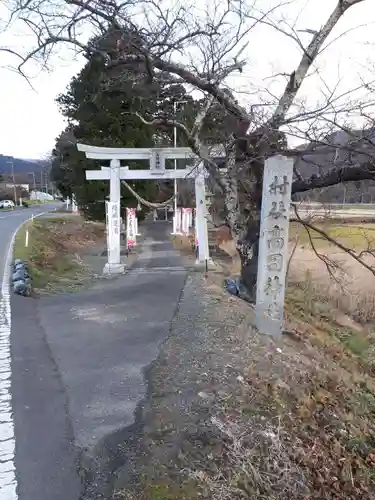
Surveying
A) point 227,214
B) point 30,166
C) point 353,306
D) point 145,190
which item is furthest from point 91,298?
point 30,166

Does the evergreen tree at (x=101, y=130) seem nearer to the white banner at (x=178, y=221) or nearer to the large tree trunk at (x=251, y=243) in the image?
the white banner at (x=178, y=221)

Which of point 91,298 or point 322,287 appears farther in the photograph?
point 322,287

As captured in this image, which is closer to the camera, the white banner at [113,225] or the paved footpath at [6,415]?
the paved footpath at [6,415]

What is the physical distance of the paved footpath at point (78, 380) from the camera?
339 cm

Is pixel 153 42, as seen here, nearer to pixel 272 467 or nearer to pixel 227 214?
pixel 227 214

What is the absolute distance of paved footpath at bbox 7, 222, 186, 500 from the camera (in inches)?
133

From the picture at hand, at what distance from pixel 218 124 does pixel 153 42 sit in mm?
2983

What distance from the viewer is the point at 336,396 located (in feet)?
18.6

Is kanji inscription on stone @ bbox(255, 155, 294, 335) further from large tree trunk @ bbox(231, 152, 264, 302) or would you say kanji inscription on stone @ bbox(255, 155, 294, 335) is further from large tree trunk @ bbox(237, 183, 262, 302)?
large tree trunk @ bbox(237, 183, 262, 302)

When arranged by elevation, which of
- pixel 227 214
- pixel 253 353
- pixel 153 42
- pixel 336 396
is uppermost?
pixel 153 42

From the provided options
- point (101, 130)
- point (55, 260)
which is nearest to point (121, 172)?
point (55, 260)

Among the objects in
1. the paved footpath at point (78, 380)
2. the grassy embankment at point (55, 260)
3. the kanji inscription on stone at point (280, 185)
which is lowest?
the grassy embankment at point (55, 260)

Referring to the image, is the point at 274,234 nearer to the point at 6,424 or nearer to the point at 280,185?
the point at 280,185

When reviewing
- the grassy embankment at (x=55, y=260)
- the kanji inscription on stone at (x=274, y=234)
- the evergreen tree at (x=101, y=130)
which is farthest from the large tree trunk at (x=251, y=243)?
the evergreen tree at (x=101, y=130)
